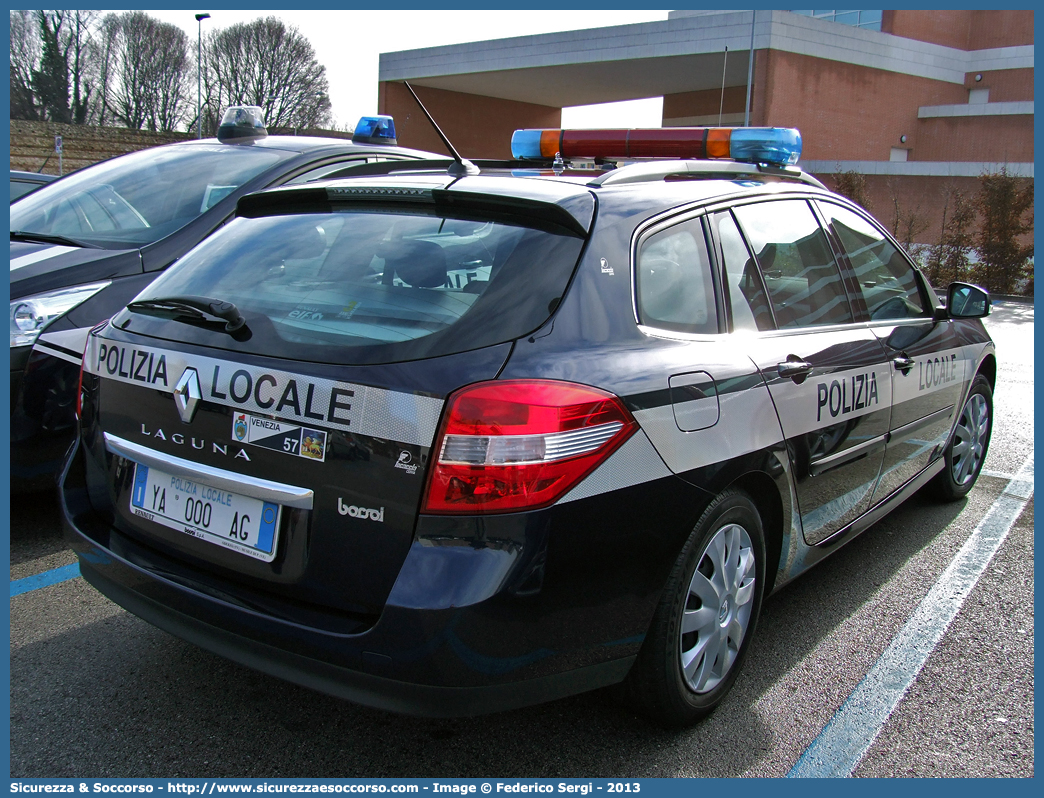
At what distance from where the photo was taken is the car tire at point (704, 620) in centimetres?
235

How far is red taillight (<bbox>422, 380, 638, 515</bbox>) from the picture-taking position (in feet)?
6.42

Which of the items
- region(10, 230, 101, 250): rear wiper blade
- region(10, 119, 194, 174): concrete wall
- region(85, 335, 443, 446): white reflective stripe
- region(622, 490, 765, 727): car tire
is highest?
region(10, 119, 194, 174): concrete wall

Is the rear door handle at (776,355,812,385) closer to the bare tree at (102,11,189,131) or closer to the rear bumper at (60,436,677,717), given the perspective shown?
the rear bumper at (60,436,677,717)

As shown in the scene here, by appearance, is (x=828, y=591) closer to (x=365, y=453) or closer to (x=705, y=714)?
(x=705, y=714)

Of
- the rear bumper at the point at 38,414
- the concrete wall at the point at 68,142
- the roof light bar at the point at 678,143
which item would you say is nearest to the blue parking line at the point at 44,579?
the rear bumper at the point at 38,414

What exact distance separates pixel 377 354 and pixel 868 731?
72.7 inches

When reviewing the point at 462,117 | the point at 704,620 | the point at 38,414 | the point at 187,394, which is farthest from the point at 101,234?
the point at 462,117

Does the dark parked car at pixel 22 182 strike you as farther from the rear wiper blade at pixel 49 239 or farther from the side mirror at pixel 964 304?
the side mirror at pixel 964 304

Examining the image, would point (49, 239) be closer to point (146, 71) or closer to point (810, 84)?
point (810, 84)

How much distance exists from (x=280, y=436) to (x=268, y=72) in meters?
65.3

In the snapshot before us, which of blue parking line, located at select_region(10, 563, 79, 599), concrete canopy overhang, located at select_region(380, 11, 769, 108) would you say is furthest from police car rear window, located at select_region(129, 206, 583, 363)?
concrete canopy overhang, located at select_region(380, 11, 769, 108)

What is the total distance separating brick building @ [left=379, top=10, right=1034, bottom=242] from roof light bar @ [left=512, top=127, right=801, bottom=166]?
24341 mm

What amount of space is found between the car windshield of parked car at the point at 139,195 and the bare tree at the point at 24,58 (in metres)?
57.9
